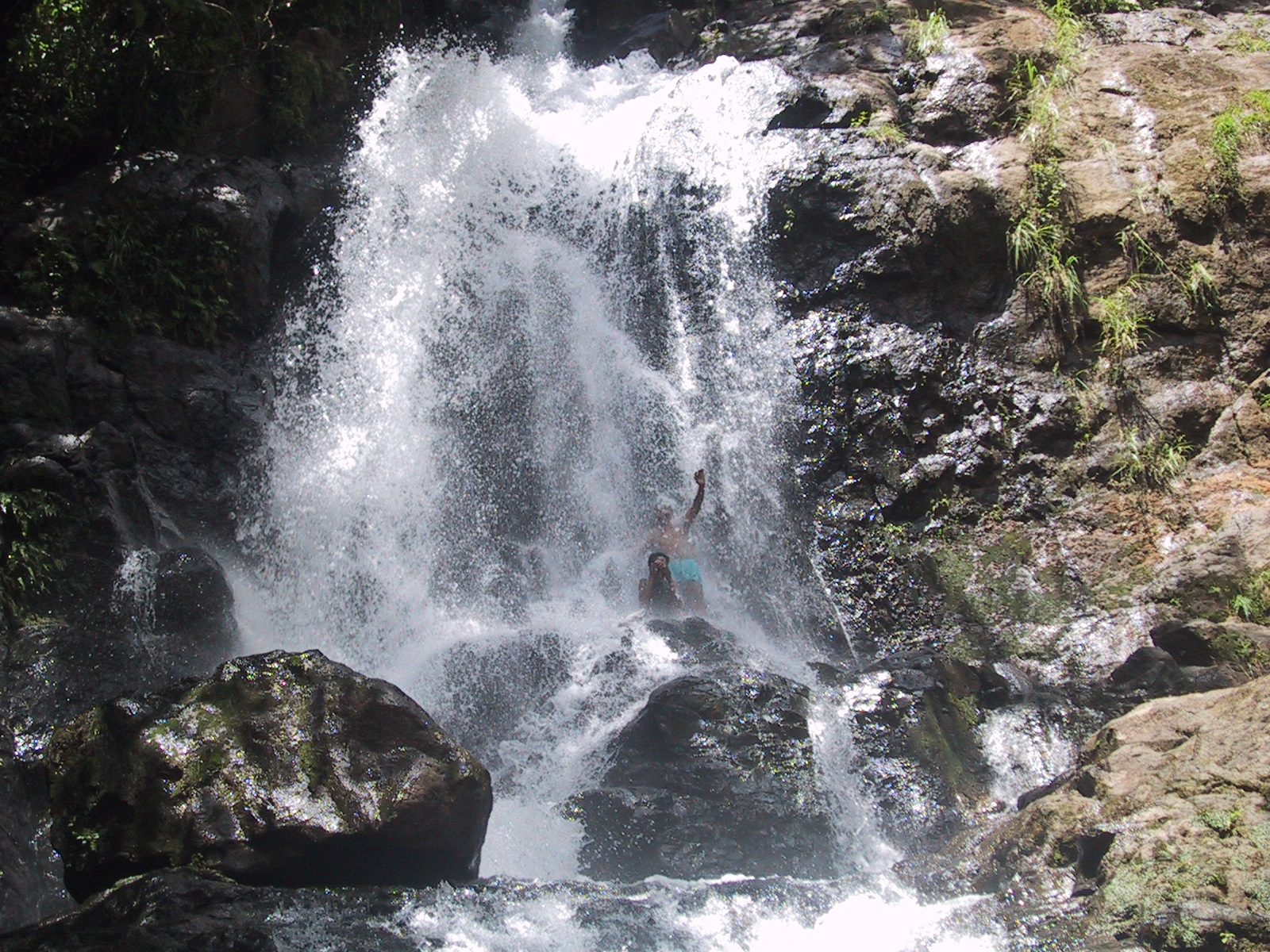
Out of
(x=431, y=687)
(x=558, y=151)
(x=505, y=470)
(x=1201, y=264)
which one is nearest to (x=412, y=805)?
(x=431, y=687)

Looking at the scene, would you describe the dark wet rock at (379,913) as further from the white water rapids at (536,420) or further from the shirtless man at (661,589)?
the shirtless man at (661,589)

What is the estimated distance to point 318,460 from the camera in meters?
9.39

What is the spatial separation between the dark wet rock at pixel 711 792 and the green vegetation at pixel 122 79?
7.44 meters

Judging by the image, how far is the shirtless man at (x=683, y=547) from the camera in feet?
29.2

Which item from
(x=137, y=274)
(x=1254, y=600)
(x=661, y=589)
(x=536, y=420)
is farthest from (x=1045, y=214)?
(x=137, y=274)

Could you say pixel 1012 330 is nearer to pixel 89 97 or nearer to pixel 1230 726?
pixel 1230 726

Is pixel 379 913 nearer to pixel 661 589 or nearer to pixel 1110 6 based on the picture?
pixel 661 589

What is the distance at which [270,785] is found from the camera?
4.63 metres

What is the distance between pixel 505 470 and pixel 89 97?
5.80 metres

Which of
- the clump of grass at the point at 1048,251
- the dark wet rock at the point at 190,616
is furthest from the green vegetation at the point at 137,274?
the clump of grass at the point at 1048,251

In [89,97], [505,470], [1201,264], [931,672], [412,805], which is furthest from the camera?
[505,470]

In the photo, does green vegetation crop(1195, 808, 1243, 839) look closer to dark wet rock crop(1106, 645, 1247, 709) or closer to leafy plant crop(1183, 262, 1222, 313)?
dark wet rock crop(1106, 645, 1247, 709)

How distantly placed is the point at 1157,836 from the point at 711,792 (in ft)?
9.03

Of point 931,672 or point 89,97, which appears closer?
point 931,672
